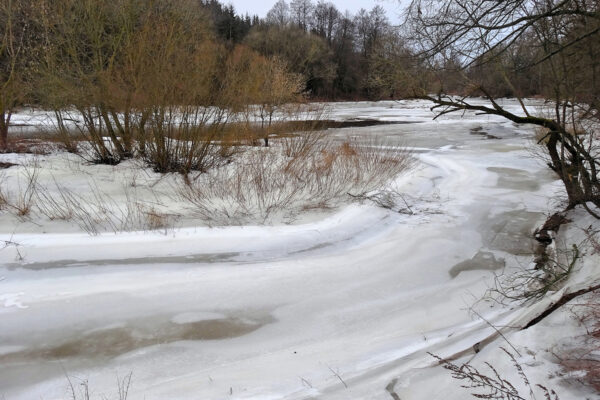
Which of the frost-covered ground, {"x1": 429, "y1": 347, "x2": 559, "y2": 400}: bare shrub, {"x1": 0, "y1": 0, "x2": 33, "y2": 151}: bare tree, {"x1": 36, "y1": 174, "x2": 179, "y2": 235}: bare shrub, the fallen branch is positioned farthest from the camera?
{"x1": 0, "y1": 0, "x2": 33, "y2": 151}: bare tree

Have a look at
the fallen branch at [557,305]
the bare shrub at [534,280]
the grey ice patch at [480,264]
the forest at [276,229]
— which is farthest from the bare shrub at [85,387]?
the grey ice patch at [480,264]

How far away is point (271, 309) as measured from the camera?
13.9 ft

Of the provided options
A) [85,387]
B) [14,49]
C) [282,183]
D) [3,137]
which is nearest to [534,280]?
[282,183]

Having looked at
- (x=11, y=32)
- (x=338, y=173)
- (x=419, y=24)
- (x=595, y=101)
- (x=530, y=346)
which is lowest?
(x=530, y=346)

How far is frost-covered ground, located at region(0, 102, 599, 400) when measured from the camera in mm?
3117

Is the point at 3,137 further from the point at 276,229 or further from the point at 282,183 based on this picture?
the point at 276,229

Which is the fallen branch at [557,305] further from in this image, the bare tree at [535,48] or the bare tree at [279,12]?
the bare tree at [279,12]

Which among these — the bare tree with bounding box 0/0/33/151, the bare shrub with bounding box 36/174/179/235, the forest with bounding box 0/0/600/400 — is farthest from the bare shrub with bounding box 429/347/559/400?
the bare tree with bounding box 0/0/33/151

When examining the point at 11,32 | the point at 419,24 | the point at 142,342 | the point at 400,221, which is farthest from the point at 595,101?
the point at 11,32

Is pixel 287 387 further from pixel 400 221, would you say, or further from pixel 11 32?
pixel 11 32

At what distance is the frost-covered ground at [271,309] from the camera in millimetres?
3117

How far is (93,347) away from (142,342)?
408 mm

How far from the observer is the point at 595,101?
5516 mm

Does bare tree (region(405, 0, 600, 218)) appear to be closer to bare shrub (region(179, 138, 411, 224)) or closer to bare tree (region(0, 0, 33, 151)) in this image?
bare shrub (region(179, 138, 411, 224))
